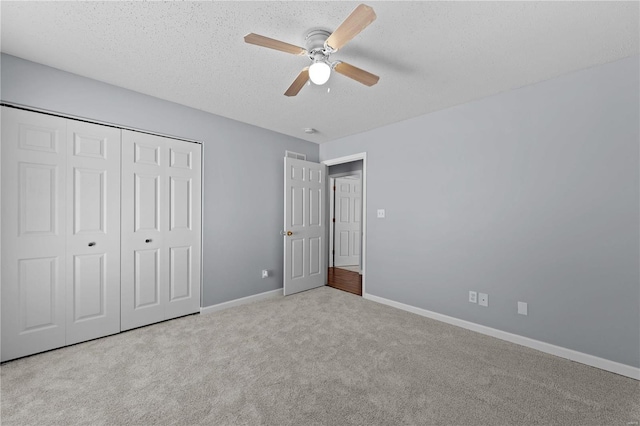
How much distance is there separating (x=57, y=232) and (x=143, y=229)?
67cm

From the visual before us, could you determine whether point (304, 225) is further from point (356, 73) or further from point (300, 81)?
point (356, 73)

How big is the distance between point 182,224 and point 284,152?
1858mm

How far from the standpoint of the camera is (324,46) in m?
1.78

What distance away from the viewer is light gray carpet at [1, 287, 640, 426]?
1.63 metres

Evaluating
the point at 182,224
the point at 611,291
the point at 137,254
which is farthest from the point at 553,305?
the point at 137,254

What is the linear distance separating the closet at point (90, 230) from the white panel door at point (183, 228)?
1 centimetres

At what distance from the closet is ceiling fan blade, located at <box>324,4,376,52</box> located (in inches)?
92.1

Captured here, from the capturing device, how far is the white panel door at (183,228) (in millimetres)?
3072

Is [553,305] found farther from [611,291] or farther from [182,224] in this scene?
[182,224]

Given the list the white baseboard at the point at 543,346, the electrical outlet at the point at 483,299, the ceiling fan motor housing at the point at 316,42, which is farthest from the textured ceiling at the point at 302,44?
the white baseboard at the point at 543,346

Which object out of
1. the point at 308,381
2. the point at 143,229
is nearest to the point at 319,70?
the point at 308,381

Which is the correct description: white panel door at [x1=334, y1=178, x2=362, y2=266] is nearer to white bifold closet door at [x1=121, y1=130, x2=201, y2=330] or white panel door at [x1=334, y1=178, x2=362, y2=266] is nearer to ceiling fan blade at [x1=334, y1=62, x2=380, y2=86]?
white bifold closet door at [x1=121, y1=130, x2=201, y2=330]

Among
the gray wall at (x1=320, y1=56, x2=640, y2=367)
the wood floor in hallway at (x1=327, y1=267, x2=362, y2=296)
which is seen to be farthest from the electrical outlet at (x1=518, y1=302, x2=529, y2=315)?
the wood floor in hallway at (x1=327, y1=267, x2=362, y2=296)

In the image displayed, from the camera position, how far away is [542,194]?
8.09 ft
